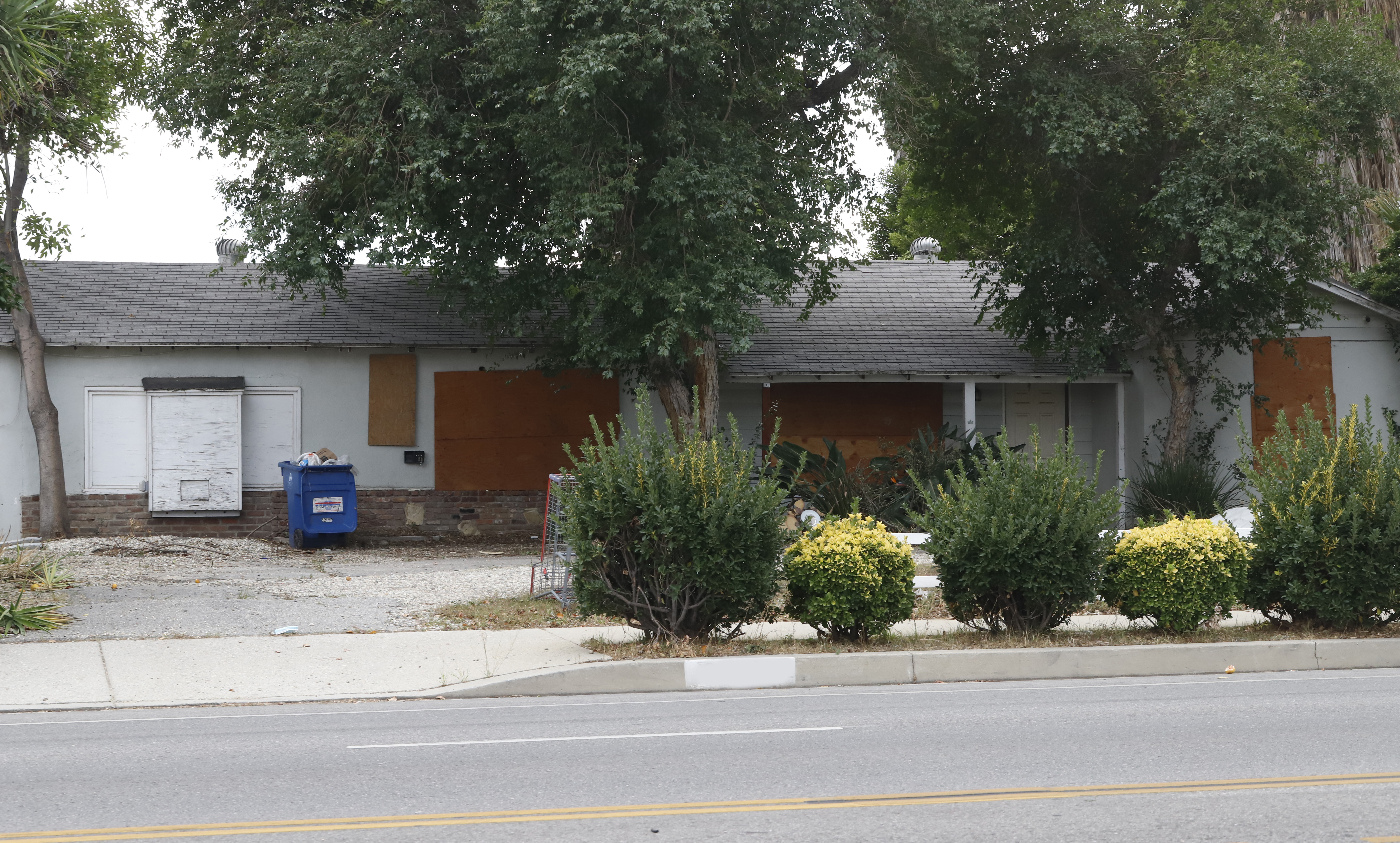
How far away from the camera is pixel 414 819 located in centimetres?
558

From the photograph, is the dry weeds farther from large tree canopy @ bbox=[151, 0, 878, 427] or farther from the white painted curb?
large tree canopy @ bbox=[151, 0, 878, 427]

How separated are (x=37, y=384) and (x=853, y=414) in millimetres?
13264

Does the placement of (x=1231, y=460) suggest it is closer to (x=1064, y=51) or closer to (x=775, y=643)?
(x=1064, y=51)

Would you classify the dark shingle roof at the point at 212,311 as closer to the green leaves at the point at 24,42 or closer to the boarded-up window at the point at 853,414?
the boarded-up window at the point at 853,414

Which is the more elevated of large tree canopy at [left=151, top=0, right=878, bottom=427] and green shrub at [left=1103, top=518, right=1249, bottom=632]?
large tree canopy at [left=151, top=0, right=878, bottom=427]

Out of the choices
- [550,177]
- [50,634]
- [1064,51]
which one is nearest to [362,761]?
[50,634]

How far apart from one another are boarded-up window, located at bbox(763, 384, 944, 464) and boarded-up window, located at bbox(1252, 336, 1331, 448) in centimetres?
549

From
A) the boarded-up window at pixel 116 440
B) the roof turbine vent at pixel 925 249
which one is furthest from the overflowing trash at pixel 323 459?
the roof turbine vent at pixel 925 249

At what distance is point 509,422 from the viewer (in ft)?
68.9

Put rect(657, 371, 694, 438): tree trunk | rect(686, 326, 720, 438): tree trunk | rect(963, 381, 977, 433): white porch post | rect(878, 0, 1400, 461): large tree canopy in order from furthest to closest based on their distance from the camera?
1. rect(963, 381, 977, 433): white porch post
2. rect(657, 371, 694, 438): tree trunk
3. rect(686, 326, 720, 438): tree trunk
4. rect(878, 0, 1400, 461): large tree canopy

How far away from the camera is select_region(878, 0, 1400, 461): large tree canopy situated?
1691 centimetres

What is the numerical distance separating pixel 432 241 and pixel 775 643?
9.47 meters

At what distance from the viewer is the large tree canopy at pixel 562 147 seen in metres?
15.4

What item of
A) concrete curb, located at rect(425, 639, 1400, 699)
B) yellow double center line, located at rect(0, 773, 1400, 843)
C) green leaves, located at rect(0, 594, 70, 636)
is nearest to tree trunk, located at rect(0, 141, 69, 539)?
green leaves, located at rect(0, 594, 70, 636)
